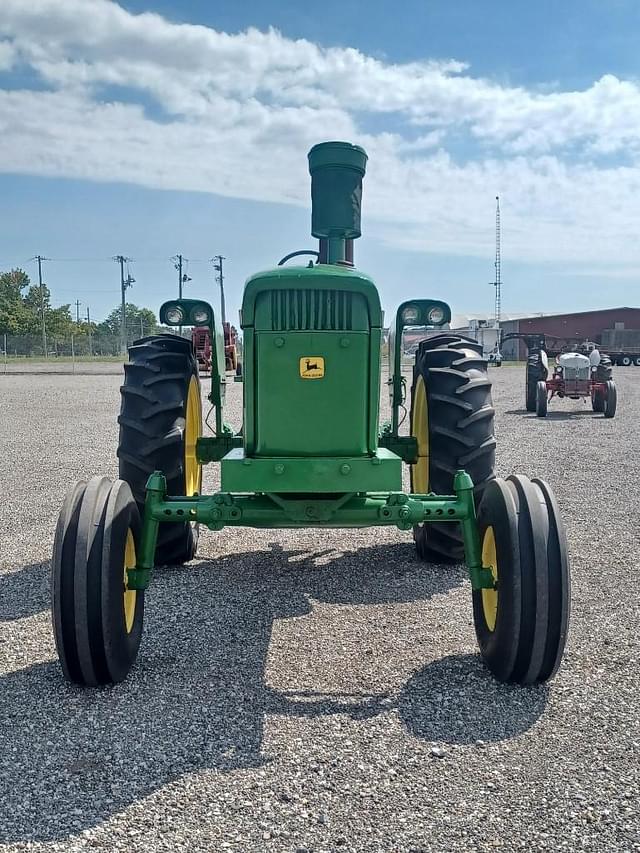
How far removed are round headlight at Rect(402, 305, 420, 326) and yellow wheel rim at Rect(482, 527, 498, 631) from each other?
1.78m

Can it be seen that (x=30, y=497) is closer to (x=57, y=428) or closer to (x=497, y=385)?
(x=57, y=428)

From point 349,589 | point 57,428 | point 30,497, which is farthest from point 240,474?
point 57,428

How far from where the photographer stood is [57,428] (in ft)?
49.9

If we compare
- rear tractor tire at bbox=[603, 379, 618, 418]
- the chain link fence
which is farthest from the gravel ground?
the chain link fence

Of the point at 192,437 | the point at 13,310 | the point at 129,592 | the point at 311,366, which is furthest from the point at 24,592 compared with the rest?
the point at 13,310

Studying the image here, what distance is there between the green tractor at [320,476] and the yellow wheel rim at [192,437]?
0.80 feet

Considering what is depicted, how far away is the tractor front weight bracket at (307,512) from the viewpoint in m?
4.13

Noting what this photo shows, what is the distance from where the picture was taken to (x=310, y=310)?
4.38 meters

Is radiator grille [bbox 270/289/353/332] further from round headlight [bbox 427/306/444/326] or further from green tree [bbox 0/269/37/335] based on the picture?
green tree [bbox 0/269/37/335]

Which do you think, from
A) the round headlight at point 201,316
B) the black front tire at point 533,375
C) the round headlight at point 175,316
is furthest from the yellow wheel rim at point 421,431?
the black front tire at point 533,375

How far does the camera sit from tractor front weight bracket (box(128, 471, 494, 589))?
413cm

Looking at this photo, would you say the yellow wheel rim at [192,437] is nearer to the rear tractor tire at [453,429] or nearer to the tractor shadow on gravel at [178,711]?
the tractor shadow on gravel at [178,711]

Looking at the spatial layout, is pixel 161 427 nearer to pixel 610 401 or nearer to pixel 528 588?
pixel 528 588

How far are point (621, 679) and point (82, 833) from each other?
2.65 meters
